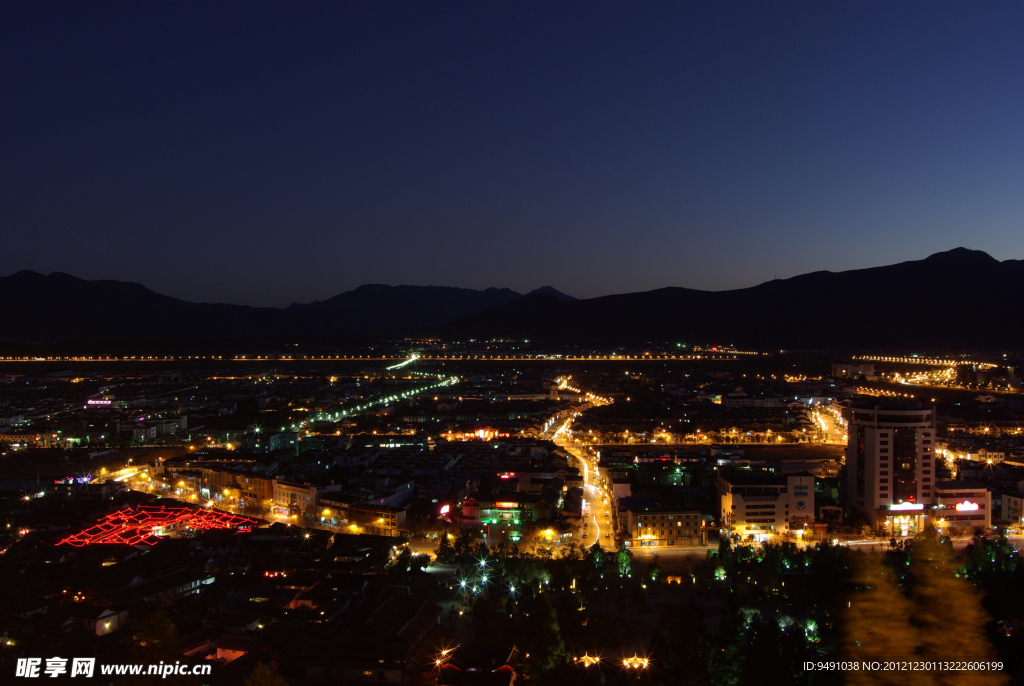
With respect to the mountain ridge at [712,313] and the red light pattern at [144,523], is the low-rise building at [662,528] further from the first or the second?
the mountain ridge at [712,313]

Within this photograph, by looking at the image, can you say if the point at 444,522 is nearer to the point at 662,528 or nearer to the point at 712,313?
the point at 662,528

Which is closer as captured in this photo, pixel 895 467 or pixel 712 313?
pixel 895 467

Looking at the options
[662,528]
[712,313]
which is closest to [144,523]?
[662,528]

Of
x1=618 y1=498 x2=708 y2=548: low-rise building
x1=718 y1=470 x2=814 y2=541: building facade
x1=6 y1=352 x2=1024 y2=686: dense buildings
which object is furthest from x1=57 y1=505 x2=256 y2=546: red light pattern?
x1=718 y1=470 x2=814 y2=541: building facade

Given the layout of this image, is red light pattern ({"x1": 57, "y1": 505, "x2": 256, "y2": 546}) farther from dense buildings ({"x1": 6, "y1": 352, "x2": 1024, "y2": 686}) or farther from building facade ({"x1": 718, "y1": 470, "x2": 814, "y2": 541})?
building facade ({"x1": 718, "y1": 470, "x2": 814, "y2": 541})

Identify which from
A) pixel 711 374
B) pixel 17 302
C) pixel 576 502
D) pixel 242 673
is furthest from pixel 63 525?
pixel 17 302

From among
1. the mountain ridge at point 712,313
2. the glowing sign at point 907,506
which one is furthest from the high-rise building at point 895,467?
the mountain ridge at point 712,313
